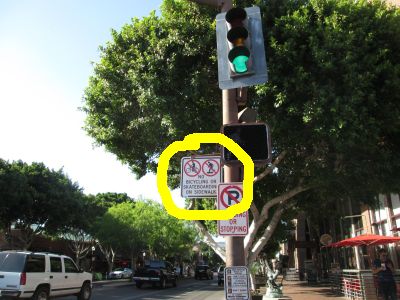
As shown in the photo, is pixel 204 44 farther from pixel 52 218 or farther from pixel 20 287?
pixel 52 218

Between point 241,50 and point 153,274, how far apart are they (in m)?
26.2

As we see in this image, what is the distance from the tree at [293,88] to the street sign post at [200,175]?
6484mm

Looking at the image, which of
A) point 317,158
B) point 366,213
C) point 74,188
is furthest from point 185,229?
point 317,158

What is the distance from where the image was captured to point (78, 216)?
33938 mm

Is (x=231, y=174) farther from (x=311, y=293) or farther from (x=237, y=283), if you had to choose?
(x=311, y=293)

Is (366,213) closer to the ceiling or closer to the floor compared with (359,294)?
closer to the ceiling

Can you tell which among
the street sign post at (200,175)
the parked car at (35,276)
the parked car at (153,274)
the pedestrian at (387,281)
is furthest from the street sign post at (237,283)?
the parked car at (153,274)

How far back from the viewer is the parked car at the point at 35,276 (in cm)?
1340

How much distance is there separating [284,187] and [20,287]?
1149 cm

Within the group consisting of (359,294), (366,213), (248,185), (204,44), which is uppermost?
(204,44)

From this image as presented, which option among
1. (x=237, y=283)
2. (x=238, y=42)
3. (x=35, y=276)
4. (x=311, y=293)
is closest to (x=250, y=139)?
(x=238, y=42)

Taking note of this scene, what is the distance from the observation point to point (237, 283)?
4754mm

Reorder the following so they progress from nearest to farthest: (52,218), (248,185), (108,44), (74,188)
→ (248,185)
(108,44)
(52,218)
(74,188)

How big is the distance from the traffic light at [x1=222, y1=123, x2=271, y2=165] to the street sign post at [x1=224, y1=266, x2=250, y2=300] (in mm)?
1270
